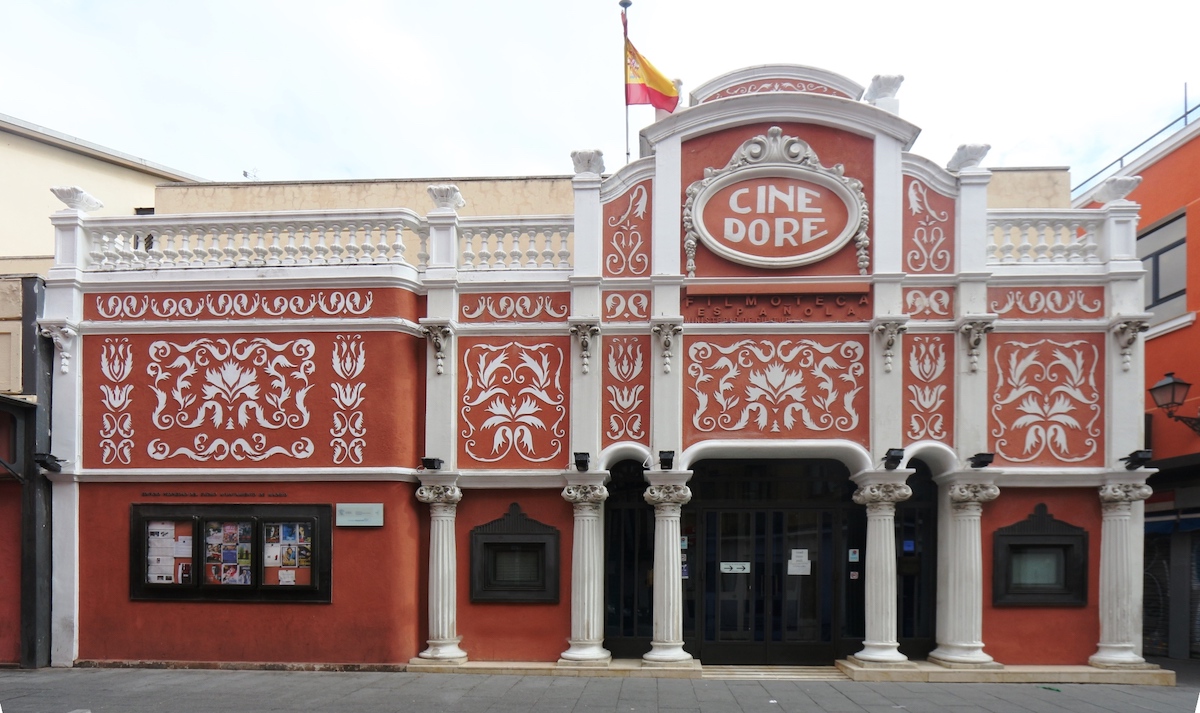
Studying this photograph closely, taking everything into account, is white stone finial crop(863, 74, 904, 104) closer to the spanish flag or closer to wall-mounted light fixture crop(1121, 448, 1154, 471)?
the spanish flag

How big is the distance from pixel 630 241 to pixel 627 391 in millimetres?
2008

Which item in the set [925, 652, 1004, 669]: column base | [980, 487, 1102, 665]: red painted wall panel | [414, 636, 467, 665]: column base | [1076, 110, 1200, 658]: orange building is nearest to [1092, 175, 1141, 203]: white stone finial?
[1076, 110, 1200, 658]: orange building

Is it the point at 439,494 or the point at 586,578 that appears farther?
the point at 439,494

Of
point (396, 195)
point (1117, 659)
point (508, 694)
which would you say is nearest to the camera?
point (508, 694)

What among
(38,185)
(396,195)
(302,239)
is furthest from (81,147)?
(302,239)

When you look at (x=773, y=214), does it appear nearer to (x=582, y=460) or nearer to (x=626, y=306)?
(x=626, y=306)

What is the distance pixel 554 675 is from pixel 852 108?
822 cm

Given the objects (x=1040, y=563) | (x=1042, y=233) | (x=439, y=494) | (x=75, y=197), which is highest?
(x=75, y=197)

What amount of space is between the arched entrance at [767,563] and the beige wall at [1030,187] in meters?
6.54

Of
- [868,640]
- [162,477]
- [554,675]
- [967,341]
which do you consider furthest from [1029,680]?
[162,477]

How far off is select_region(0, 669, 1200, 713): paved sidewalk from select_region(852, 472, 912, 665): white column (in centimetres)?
61

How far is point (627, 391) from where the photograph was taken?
1128 centimetres

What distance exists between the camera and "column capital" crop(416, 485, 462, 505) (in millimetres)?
11086

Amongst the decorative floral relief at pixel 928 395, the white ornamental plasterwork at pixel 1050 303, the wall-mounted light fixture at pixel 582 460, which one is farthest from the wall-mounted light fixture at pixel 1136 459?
the wall-mounted light fixture at pixel 582 460
